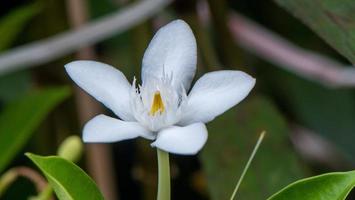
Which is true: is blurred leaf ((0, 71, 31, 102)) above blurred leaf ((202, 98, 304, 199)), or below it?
below

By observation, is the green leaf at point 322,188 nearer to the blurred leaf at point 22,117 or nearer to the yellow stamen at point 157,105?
the yellow stamen at point 157,105

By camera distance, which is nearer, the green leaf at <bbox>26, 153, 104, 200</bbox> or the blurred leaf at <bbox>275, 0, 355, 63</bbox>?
the green leaf at <bbox>26, 153, 104, 200</bbox>

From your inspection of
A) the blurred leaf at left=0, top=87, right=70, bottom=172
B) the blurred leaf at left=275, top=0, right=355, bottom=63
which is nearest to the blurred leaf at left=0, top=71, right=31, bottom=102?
the blurred leaf at left=0, top=87, right=70, bottom=172

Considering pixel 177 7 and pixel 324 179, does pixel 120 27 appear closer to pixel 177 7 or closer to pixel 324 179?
pixel 177 7

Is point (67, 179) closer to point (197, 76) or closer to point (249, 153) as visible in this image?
point (249, 153)

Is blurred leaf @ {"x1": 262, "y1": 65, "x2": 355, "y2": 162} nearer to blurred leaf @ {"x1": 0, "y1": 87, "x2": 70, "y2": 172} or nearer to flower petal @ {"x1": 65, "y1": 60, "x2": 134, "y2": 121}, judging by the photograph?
blurred leaf @ {"x1": 0, "y1": 87, "x2": 70, "y2": 172}

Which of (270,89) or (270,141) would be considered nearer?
(270,141)

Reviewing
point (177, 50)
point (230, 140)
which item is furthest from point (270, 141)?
point (177, 50)
